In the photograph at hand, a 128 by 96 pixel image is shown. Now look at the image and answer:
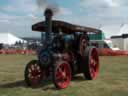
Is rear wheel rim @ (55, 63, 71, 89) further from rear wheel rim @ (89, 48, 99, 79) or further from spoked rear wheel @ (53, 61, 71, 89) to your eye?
rear wheel rim @ (89, 48, 99, 79)

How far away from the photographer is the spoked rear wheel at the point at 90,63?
13234 mm

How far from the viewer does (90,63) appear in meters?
13.6

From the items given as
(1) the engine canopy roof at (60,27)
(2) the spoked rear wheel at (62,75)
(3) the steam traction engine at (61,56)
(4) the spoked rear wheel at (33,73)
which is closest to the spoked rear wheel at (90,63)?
(3) the steam traction engine at (61,56)

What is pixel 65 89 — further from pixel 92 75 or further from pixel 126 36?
pixel 126 36

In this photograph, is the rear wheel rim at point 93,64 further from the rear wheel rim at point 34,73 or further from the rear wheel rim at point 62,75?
the rear wheel rim at point 34,73

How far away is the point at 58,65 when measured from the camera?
440 inches

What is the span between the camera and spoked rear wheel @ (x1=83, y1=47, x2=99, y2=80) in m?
13.2

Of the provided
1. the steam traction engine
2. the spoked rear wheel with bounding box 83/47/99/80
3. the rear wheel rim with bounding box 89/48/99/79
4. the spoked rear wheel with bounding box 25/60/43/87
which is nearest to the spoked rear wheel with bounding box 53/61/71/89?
the steam traction engine

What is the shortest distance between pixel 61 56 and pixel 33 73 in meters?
1.04

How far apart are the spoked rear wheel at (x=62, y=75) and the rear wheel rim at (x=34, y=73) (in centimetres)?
77

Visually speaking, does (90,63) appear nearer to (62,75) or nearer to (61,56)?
(61,56)

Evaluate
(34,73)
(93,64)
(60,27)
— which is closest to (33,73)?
(34,73)

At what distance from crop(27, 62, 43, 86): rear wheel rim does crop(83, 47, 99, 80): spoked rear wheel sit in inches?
78.2

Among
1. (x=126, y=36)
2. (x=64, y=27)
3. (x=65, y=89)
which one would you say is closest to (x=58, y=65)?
(x=65, y=89)
